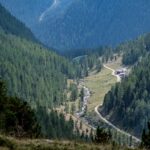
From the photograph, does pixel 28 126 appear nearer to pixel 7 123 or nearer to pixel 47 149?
pixel 7 123

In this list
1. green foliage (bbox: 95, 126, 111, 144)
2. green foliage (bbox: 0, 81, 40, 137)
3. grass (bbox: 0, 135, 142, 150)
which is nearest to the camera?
grass (bbox: 0, 135, 142, 150)

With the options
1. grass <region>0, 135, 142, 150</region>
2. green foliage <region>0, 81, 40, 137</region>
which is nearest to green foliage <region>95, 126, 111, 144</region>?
grass <region>0, 135, 142, 150</region>

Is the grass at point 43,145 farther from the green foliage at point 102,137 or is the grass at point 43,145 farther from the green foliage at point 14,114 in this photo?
the green foliage at point 14,114

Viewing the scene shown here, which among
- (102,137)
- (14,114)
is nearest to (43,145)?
(102,137)

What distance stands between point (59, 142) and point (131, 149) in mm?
5710

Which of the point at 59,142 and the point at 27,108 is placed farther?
the point at 27,108

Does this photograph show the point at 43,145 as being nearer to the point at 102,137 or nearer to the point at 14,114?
the point at 102,137

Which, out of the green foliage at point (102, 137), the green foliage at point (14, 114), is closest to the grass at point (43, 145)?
the green foliage at point (102, 137)

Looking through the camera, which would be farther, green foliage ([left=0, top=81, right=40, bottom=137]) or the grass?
green foliage ([left=0, top=81, right=40, bottom=137])

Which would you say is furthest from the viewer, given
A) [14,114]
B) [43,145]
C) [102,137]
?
[14,114]

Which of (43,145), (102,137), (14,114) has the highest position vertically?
(14,114)


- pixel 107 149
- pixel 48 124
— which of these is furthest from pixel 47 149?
pixel 48 124

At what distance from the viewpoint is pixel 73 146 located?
3909cm

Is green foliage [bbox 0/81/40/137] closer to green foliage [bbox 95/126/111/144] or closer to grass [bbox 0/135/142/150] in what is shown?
green foliage [bbox 95/126/111/144]
